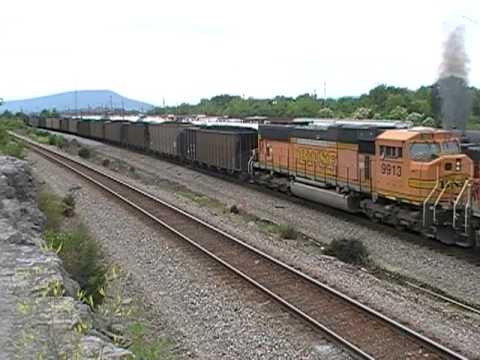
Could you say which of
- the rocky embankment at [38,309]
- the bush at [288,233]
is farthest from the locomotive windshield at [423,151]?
the rocky embankment at [38,309]

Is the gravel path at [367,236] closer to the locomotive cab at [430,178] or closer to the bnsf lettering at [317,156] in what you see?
the locomotive cab at [430,178]

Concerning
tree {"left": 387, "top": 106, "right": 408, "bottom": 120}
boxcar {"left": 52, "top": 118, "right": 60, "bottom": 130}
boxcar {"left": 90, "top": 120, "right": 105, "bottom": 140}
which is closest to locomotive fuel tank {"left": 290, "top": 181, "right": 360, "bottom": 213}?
tree {"left": 387, "top": 106, "right": 408, "bottom": 120}

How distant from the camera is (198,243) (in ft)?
58.1

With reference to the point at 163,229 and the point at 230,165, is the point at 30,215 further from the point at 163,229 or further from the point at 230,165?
the point at 230,165

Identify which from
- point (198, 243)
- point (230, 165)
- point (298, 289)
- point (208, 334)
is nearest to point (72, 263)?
point (208, 334)

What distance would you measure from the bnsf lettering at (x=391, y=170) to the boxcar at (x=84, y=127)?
58216 millimetres

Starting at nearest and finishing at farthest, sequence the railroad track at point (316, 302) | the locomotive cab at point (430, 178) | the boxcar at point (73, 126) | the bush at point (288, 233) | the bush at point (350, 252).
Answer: the railroad track at point (316, 302)
the bush at point (350, 252)
the locomotive cab at point (430, 178)
the bush at point (288, 233)
the boxcar at point (73, 126)

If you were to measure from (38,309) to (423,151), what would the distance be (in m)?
14.5

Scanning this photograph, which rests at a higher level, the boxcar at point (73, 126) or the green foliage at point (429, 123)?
the green foliage at point (429, 123)

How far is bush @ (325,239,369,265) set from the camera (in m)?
16.7

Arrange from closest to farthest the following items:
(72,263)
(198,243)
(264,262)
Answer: (72,263), (264,262), (198,243)

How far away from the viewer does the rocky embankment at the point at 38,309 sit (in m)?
6.07

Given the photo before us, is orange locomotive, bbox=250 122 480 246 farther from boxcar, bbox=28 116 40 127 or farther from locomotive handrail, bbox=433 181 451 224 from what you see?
boxcar, bbox=28 116 40 127

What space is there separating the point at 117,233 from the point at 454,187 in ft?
30.4
